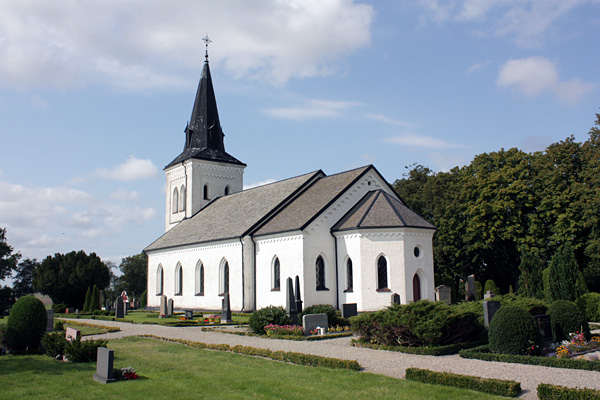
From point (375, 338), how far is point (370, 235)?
10794 mm

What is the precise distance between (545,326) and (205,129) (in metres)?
34.4

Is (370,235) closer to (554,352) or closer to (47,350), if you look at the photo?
(554,352)

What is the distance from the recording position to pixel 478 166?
143 ft

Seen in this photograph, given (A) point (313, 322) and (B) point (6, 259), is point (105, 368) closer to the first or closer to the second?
(A) point (313, 322)

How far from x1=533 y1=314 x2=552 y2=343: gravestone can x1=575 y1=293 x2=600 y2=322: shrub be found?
970cm

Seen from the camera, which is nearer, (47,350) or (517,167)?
(47,350)

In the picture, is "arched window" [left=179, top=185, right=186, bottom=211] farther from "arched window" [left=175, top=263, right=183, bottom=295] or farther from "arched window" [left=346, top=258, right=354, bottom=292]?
"arched window" [left=346, top=258, right=354, bottom=292]

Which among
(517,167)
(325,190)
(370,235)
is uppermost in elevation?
(517,167)

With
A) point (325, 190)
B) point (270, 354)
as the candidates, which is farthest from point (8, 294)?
point (270, 354)

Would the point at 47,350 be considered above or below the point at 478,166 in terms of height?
below

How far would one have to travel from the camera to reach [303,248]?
27.5m

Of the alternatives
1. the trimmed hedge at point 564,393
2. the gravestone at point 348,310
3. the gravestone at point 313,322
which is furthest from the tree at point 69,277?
the trimmed hedge at point 564,393

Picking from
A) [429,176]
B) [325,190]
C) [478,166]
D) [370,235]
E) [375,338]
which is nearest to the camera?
[375,338]

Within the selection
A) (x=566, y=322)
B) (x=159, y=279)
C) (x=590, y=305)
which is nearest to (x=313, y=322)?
(x=566, y=322)
